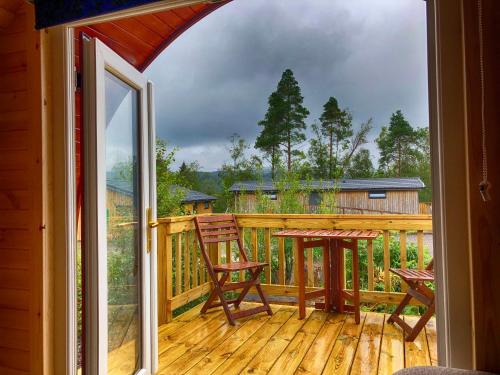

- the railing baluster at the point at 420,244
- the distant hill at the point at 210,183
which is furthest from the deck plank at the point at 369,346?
the distant hill at the point at 210,183

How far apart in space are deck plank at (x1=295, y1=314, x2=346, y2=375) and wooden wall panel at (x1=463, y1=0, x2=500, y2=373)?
4.60ft

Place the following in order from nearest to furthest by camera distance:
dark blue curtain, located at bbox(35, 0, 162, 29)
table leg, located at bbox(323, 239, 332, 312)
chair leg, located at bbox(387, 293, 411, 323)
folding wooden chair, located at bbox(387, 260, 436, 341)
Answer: dark blue curtain, located at bbox(35, 0, 162, 29), folding wooden chair, located at bbox(387, 260, 436, 341), chair leg, located at bbox(387, 293, 411, 323), table leg, located at bbox(323, 239, 332, 312)

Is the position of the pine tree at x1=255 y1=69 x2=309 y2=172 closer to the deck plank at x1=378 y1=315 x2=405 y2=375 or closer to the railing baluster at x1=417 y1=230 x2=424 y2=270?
the railing baluster at x1=417 y1=230 x2=424 y2=270

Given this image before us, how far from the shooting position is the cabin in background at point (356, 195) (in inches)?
207

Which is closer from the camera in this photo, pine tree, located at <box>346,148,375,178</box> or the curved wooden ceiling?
the curved wooden ceiling

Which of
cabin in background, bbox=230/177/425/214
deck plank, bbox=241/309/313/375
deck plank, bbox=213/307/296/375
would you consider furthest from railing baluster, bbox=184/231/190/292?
cabin in background, bbox=230/177/425/214

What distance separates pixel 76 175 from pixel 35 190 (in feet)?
0.75

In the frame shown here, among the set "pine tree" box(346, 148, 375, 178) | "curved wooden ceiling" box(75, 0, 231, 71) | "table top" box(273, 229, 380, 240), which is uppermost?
"curved wooden ceiling" box(75, 0, 231, 71)

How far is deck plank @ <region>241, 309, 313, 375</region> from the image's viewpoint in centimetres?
247

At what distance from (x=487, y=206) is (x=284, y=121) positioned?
5.05 m

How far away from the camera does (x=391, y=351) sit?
2680mm

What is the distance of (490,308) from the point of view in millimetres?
1208

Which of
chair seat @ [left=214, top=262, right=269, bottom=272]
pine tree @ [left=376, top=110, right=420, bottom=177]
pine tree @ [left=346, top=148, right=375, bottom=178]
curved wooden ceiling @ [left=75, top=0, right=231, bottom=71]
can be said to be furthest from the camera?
pine tree @ [left=346, top=148, right=375, bottom=178]

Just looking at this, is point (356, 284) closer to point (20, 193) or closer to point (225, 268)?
point (225, 268)
